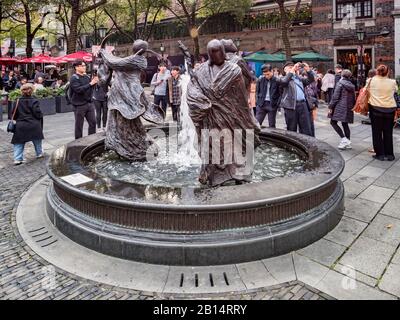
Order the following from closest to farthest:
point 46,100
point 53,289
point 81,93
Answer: point 53,289 → point 81,93 → point 46,100

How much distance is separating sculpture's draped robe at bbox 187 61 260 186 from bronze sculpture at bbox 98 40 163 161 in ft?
6.54

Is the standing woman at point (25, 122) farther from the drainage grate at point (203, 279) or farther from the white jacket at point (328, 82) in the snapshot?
the white jacket at point (328, 82)

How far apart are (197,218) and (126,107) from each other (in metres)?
3.46

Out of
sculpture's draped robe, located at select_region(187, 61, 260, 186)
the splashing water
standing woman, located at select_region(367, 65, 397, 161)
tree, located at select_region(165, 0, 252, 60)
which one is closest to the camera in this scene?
sculpture's draped robe, located at select_region(187, 61, 260, 186)

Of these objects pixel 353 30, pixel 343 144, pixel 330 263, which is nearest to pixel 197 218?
pixel 330 263

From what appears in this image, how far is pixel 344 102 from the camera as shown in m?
9.23

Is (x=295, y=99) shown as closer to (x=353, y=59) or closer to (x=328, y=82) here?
(x=328, y=82)

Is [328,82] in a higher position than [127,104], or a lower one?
higher

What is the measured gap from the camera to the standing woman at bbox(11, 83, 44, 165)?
8492 mm

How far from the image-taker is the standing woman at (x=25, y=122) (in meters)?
8.49

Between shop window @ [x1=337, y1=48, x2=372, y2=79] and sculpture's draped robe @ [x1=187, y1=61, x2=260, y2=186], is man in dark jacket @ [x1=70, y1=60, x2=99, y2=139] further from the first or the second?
shop window @ [x1=337, y1=48, x2=372, y2=79]

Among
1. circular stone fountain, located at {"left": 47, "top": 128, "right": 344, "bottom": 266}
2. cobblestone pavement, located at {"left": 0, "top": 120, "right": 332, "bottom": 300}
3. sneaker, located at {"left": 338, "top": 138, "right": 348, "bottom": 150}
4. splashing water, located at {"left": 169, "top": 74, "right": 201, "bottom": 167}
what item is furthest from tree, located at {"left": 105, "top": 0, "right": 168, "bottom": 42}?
cobblestone pavement, located at {"left": 0, "top": 120, "right": 332, "bottom": 300}

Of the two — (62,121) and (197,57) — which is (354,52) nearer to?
(197,57)
